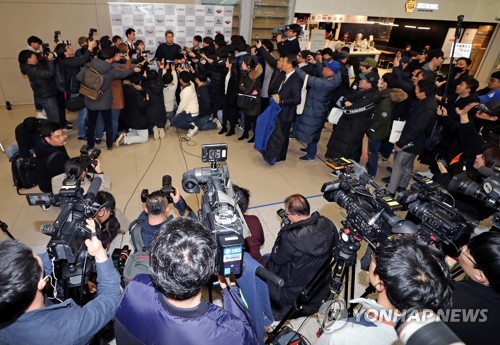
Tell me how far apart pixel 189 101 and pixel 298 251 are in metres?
4.05

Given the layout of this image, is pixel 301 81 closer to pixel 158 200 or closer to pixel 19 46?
pixel 158 200

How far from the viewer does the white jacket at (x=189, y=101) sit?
5.39m

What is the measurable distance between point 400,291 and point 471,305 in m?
0.54

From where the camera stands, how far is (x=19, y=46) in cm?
618

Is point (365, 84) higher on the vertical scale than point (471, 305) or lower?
higher

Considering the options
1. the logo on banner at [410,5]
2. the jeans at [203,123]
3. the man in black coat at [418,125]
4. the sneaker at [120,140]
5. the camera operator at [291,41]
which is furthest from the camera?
the logo on banner at [410,5]

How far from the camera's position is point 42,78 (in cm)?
457

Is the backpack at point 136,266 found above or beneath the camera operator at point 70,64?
beneath

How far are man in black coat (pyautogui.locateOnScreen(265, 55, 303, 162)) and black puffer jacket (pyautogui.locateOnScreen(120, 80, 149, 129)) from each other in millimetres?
2133

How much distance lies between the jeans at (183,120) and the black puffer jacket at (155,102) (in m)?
0.23

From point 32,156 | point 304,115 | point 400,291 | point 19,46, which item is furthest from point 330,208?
point 19,46

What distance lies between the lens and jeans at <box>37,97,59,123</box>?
4859mm

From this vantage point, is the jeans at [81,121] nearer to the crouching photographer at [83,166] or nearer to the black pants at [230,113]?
the black pants at [230,113]

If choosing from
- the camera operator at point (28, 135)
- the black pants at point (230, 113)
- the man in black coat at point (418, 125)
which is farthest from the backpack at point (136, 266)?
the black pants at point (230, 113)
